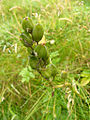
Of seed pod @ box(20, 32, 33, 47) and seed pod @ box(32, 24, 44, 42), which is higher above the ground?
seed pod @ box(32, 24, 44, 42)

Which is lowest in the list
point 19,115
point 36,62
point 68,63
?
point 19,115

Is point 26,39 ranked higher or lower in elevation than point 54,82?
higher

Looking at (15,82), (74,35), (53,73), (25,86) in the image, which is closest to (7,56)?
(15,82)

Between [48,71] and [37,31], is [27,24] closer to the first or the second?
[37,31]

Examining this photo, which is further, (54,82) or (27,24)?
(54,82)

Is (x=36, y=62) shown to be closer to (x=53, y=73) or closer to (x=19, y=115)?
(x=53, y=73)

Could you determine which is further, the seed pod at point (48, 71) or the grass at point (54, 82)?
the grass at point (54, 82)

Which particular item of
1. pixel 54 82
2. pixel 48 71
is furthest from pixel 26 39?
pixel 54 82

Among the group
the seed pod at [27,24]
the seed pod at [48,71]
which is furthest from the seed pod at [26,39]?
the seed pod at [48,71]

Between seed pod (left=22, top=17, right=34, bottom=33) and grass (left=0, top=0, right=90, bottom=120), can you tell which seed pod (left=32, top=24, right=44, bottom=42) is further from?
grass (left=0, top=0, right=90, bottom=120)

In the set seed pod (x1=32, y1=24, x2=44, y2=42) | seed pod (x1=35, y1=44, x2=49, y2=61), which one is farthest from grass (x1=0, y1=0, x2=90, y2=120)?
seed pod (x1=32, y1=24, x2=44, y2=42)

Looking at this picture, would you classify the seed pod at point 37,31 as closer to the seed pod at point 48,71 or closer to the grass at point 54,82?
the seed pod at point 48,71
